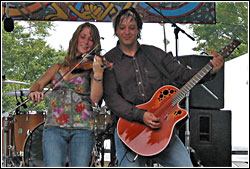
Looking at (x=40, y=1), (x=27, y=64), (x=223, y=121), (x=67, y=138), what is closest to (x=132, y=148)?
(x=67, y=138)

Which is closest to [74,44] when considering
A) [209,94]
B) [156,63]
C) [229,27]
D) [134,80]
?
[134,80]

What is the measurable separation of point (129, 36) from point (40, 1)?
4.84 feet

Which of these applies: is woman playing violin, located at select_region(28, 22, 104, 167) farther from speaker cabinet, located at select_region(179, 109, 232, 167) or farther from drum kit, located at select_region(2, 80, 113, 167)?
speaker cabinet, located at select_region(179, 109, 232, 167)

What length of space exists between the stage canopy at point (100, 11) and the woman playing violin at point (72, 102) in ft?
3.07

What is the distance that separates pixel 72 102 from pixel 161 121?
81 cm

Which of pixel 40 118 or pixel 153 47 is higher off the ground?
pixel 153 47

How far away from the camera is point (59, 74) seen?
3957 mm

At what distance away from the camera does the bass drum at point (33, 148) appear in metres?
5.13

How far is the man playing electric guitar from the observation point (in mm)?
3766

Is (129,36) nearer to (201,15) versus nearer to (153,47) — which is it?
(153,47)

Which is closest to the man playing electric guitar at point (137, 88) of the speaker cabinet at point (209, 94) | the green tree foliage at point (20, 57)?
the speaker cabinet at point (209, 94)

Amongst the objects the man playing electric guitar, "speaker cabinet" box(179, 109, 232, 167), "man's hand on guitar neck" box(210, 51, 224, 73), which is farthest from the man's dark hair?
"speaker cabinet" box(179, 109, 232, 167)

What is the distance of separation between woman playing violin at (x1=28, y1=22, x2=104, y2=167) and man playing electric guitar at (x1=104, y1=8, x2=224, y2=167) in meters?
0.18

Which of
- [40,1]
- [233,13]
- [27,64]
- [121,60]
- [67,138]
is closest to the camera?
[67,138]
